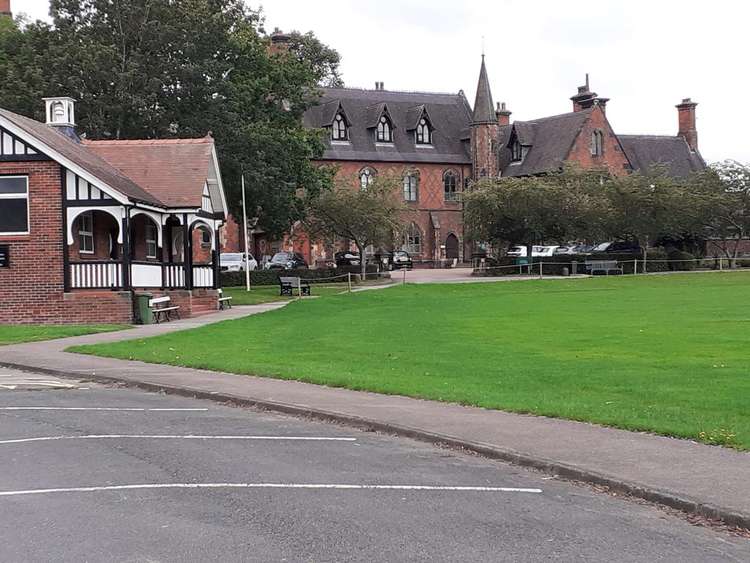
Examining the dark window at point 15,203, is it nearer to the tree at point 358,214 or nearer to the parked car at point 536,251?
the tree at point 358,214

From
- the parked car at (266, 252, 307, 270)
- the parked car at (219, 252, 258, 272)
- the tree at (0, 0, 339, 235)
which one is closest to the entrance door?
the parked car at (266, 252, 307, 270)

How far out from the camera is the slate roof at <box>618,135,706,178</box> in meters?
79.4

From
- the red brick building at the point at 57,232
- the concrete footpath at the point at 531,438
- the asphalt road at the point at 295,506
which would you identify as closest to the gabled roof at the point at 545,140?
the red brick building at the point at 57,232

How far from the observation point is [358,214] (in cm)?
5169

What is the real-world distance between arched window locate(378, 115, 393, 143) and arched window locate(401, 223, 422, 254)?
8115 millimetres

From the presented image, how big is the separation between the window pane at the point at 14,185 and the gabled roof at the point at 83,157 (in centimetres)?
138

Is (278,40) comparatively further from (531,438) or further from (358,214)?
(531,438)

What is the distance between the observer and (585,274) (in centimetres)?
5381

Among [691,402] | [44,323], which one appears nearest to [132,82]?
[44,323]

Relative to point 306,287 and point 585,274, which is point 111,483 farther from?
point 585,274

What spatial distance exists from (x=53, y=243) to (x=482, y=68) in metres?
52.4

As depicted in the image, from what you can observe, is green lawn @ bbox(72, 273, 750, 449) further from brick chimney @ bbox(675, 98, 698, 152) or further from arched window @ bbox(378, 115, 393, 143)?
brick chimney @ bbox(675, 98, 698, 152)

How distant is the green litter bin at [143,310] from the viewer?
26.6 meters

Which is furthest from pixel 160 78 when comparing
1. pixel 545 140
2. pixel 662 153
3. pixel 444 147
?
pixel 662 153
